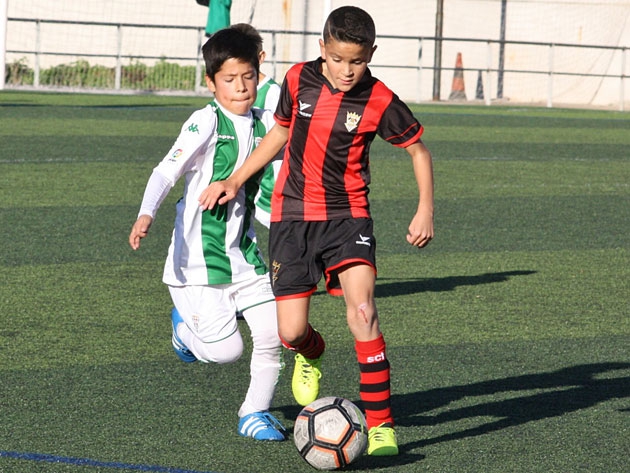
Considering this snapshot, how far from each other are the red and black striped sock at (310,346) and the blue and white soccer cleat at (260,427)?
0.92 ft

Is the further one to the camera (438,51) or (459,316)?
(438,51)

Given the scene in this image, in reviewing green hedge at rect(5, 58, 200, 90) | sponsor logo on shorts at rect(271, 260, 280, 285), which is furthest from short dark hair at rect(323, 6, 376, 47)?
green hedge at rect(5, 58, 200, 90)

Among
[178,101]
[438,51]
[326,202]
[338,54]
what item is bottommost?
[326,202]

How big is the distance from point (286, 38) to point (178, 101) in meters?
4.72

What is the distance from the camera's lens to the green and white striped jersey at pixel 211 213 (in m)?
4.62

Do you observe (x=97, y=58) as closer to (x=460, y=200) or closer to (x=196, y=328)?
(x=460, y=200)

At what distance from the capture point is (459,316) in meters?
6.75

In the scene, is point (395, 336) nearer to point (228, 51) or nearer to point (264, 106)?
point (264, 106)

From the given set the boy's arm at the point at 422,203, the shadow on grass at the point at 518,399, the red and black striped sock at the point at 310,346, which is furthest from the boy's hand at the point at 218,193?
the shadow on grass at the point at 518,399

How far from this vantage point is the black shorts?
433cm

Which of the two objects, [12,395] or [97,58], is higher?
[97,58]

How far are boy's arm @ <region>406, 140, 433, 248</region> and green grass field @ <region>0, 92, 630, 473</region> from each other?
2.55 ft

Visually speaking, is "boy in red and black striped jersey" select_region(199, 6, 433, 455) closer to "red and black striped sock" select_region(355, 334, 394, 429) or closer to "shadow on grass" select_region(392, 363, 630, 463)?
"red and black striped sock" select_region(355, 334, 394, 429)

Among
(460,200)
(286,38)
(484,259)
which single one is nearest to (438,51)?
(286,38)
